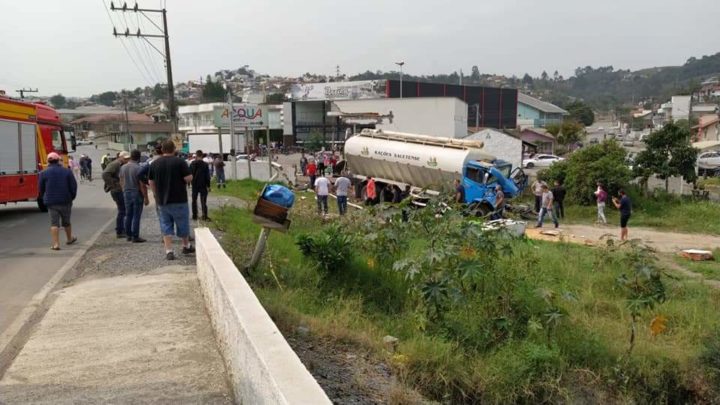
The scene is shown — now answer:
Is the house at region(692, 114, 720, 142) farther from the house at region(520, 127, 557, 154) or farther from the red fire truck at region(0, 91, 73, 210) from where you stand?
the red fire truck at region(0, 91, 73, 210)

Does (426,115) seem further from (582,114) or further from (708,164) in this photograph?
(582,114)

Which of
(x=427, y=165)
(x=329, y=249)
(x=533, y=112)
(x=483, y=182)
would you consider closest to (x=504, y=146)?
(x=427, y=165)

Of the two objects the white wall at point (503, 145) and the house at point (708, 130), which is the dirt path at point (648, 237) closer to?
the white wall at point (503, 145)

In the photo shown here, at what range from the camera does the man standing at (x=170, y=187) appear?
8.16 metres

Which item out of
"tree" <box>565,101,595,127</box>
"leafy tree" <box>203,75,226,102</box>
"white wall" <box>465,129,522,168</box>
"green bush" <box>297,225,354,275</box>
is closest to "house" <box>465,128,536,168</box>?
"white wall" <box>465,129,522,168</box>

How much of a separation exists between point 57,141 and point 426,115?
45034 mm

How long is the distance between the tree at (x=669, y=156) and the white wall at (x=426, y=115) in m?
30.6

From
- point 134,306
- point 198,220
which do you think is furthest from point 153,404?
point 198,220

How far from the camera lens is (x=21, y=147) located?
1432cm

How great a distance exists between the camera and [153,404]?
4.24m

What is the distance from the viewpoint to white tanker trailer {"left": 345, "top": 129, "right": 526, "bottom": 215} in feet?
77.3

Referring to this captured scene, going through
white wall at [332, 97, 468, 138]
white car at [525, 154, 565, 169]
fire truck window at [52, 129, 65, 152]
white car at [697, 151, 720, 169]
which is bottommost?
white car at [525, 154, 565, 169]

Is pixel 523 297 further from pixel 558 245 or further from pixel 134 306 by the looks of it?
pixel 558 245

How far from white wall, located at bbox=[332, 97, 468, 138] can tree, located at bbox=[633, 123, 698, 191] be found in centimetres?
3057
